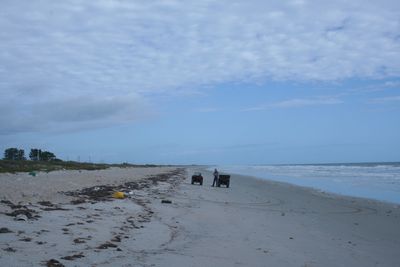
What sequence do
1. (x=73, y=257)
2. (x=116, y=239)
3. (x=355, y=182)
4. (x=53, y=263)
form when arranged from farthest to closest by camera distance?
(x=355, y=182) < (x=116, y=239) < (x=73, y=257) < (x=53, y=263)

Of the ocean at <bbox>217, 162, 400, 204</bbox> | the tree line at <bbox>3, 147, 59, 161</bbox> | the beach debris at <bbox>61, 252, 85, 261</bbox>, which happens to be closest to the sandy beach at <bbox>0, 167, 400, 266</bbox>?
the beach debris at <bbox>61, 252, 85, 261</bbox>

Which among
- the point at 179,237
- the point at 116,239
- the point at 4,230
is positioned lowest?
the point at 179,237

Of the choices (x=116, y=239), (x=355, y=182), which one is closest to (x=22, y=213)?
(x=116, y=239)

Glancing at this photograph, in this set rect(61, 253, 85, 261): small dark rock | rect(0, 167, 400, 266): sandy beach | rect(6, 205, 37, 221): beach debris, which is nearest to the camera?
rect(61, 253, 85, 261): small dark rock

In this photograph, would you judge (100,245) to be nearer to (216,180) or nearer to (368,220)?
(368,220)

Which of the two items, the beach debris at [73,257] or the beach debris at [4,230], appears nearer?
the beach debris at [73,257]

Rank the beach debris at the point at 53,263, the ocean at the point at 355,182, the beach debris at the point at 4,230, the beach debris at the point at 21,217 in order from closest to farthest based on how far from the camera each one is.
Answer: the beach debris at the point at 53,263 < the beach debris at the point at 4,230 < the beach debris at the point at 21,217 < the ocean at the point at 355,182

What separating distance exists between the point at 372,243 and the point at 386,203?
464 inches

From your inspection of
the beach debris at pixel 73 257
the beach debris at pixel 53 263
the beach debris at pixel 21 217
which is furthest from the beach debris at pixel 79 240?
the beach debris at pixel 21 217

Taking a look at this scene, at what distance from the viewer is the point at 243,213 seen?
16.7m

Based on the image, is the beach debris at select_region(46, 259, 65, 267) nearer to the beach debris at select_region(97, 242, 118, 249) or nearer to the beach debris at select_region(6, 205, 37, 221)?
the beach debris at select_region(97, 242, 118, 249)

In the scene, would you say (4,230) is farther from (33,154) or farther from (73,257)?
(33,154)

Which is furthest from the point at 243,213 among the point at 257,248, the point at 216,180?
the point at 216,180

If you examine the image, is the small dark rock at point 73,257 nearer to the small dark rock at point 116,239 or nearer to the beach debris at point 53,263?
the beach debris at point 53,263
